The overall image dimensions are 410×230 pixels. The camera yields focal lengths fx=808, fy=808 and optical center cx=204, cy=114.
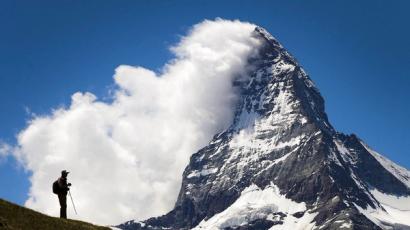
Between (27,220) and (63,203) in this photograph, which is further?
(63,203)

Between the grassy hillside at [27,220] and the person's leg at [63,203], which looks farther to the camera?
the person's leg at [63,203]

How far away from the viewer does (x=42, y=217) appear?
66562 mm

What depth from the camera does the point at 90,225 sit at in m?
70.7

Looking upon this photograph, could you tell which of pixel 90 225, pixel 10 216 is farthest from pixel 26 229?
pixel 90 225

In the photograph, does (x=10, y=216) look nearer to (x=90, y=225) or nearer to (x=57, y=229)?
(x=57, y=229)

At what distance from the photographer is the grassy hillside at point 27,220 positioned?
63334mm

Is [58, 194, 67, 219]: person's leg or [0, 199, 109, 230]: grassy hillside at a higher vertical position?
[58, 194, 67, 219]: person's leg

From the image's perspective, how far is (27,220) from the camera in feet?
214

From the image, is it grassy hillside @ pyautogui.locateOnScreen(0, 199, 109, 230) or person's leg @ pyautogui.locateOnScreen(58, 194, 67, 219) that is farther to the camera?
person's leg @ pyautogui.locateOnScreen(58, 194, 67, 219)

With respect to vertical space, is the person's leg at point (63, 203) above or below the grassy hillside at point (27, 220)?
above

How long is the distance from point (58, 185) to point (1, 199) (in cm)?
507

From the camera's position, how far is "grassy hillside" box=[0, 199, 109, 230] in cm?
6333

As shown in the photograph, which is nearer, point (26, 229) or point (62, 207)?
point (26, 229)

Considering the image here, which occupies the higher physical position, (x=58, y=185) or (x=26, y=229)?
(x=58, y=185)
